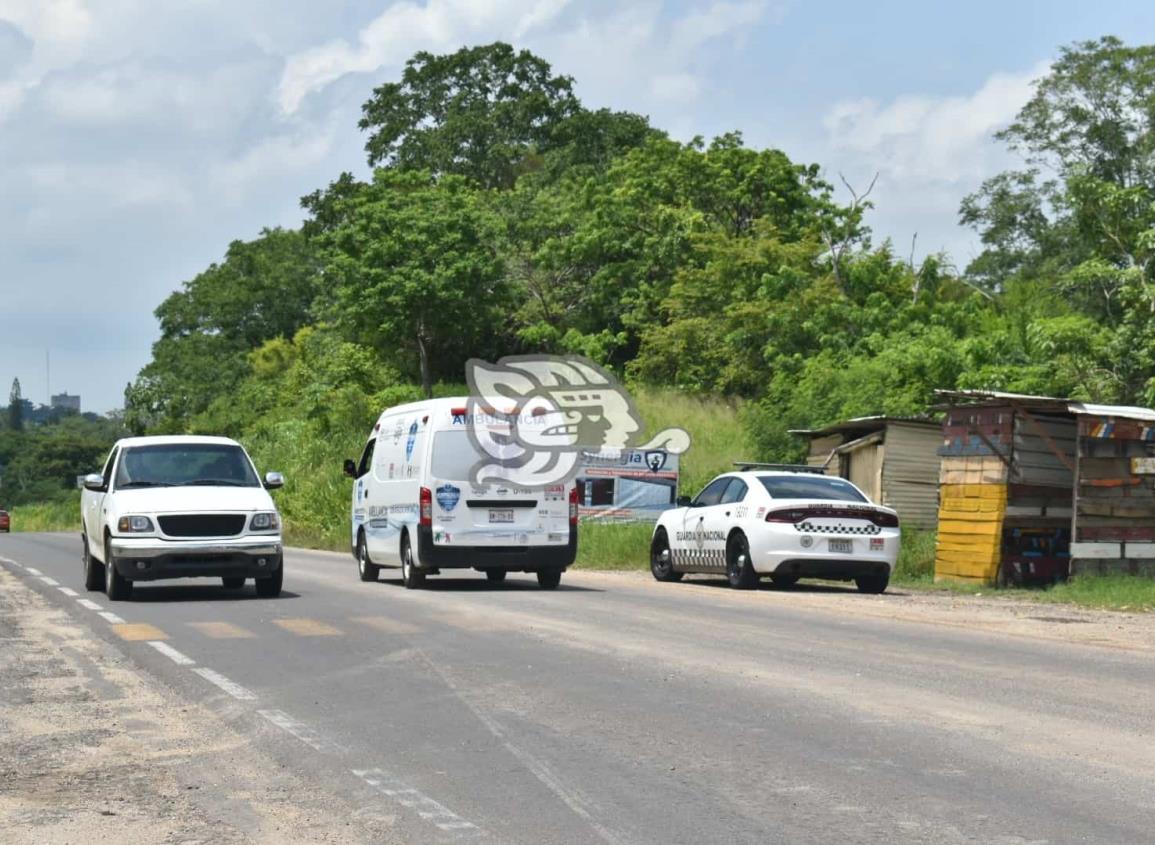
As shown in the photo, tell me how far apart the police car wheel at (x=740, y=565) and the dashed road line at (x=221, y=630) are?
802cm

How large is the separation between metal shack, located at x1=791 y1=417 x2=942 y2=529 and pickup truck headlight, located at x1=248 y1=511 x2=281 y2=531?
15490 mm

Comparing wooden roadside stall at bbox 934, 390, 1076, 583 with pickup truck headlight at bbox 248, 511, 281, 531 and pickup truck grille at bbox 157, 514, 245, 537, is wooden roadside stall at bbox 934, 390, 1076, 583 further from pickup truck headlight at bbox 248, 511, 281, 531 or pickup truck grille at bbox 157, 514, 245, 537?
pickup truck grille at bbox 157, 514, 245, 537

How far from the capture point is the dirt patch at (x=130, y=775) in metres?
7.05

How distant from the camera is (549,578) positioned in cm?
2272

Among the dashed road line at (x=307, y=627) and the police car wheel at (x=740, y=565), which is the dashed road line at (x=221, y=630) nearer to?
the dashed road line at (x=307, y=627)

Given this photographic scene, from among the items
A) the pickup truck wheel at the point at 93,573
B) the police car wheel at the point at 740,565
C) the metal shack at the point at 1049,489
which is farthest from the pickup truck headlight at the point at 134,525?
the metal shack at the point at 1049,489

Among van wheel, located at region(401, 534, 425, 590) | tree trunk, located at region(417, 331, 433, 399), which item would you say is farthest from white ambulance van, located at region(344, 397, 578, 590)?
tree trunk, located at region(417, 331, 433, 399)

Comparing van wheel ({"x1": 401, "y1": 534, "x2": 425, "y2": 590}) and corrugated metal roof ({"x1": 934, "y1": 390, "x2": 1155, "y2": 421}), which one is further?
corrugated metal roof ({"x1": 934, "y1": 390, "x2": 1155, "y2": 421})

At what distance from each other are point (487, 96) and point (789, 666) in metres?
67.7

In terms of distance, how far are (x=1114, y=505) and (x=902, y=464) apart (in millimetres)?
8882

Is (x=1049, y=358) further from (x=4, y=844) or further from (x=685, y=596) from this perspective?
(x=4, y=844)

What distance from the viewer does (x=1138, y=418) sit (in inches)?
921

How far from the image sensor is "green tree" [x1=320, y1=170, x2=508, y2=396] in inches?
2320

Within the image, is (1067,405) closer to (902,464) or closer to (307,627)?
(902,464)
